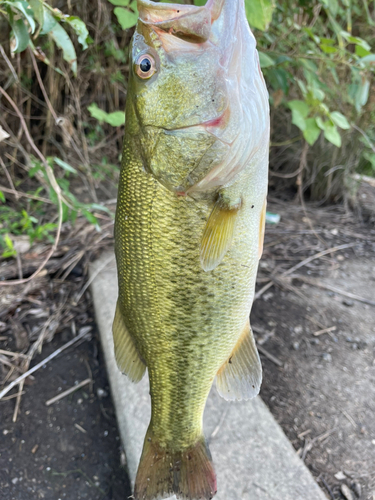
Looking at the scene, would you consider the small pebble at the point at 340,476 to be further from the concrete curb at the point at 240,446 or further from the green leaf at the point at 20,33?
the green leaf at the point at 20,33

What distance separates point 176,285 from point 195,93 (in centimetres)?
47

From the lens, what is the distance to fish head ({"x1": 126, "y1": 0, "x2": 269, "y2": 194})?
0.78 metres

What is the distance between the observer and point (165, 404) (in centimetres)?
112

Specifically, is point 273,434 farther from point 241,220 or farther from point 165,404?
point 241,220

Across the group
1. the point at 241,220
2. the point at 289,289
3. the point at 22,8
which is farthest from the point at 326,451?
the point at 22,8

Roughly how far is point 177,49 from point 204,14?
0.29 ft

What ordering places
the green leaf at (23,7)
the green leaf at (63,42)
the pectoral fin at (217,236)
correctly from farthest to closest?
the green leaf at (63,42), the green leaf at (23,7), the pectoral fin at (217,236)

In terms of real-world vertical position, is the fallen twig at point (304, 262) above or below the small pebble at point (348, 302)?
above

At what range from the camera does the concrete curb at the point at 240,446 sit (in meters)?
1.38

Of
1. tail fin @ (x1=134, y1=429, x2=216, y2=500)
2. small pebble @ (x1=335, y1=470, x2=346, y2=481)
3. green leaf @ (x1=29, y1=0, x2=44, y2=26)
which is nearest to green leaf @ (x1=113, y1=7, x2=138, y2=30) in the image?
green leaf @ (x1=29, y1=0, x2=44, y2=26)

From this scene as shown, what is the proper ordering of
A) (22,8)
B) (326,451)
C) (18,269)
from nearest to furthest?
(22,8) < (326,451) < (18,269)

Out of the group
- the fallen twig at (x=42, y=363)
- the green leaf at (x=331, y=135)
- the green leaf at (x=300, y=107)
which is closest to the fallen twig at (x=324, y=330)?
the green leaf at (x=331, y=135)

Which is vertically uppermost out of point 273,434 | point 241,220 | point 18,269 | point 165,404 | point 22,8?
point 22,8

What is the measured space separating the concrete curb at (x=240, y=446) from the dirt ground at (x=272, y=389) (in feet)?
0.54
